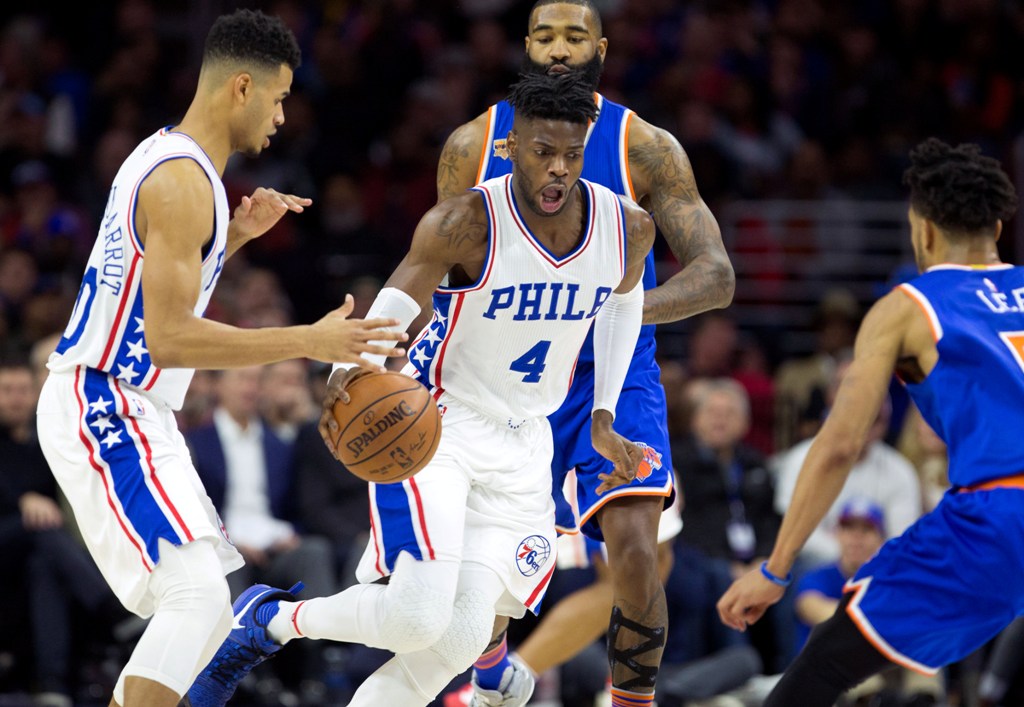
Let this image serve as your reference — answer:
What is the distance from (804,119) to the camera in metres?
13.1

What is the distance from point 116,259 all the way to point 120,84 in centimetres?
835

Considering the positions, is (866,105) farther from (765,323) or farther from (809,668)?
(809,668)

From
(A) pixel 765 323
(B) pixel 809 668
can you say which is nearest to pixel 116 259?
(B) pixel 809 668

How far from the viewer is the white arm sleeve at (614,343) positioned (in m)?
5.17

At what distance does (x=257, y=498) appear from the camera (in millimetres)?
8555

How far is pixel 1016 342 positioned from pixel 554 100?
1635mm

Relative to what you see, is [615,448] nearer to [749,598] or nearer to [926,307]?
[749,598]

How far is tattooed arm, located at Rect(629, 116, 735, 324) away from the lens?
213 inches

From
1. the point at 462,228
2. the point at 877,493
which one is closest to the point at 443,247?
the point at 462,228

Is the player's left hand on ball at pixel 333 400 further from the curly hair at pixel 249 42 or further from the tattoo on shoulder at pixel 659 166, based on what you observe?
the tattoo on shoulder at pixel 659 166

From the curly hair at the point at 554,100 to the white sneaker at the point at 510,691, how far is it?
82.0 inches

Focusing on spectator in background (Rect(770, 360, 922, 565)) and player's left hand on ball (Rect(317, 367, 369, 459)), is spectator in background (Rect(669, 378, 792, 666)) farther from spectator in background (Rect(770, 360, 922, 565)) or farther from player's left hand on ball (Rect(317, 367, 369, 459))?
player's left hand on ball (Rect(317, 367, 369, 459))

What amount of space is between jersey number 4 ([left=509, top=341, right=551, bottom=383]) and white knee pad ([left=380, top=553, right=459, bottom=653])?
0.73 m

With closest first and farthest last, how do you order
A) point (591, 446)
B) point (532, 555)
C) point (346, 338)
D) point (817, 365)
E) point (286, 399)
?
point (346, 338)
point (532, 555)
point (591, 446)
point (286, 399)
point (817, 365)
